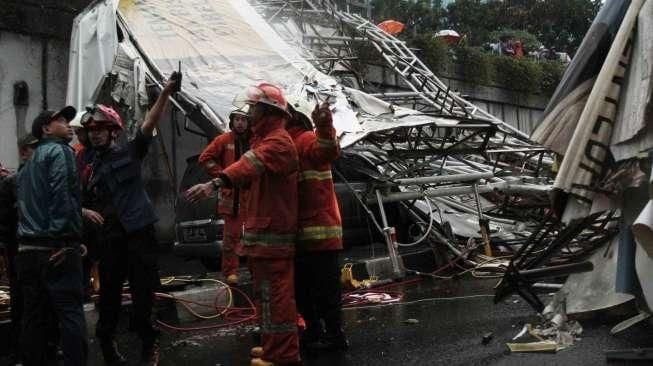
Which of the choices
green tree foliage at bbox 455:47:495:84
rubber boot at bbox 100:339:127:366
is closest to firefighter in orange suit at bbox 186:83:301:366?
rubber boot at bbox 100:339:127:366

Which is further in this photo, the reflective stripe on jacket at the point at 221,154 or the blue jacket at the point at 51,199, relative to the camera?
the reflective stripe on jacket at the point at 221,154

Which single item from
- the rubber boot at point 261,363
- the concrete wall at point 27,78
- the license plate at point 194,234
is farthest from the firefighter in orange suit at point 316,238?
the concrete wall at point 27,78

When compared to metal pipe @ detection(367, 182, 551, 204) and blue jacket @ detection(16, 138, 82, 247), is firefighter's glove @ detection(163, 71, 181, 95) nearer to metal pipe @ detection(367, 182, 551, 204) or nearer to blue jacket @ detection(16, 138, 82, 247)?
blue jacket @ detection(16, 138, 82, 247)

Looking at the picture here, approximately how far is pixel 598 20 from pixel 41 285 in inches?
131

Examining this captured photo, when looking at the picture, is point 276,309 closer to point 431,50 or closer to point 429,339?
point 429,339

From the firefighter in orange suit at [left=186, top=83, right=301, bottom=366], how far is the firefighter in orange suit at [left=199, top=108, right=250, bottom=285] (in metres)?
1.37

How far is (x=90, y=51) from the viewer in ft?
36.4

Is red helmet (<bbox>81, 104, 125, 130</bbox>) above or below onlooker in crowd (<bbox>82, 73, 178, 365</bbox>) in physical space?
above

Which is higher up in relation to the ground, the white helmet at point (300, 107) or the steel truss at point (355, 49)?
the steel truss at point (355, 49)

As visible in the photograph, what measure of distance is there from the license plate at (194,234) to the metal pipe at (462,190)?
2038 mm

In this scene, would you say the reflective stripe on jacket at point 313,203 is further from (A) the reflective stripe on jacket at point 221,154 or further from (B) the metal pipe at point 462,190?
(B) the metal pipe at point 462,190

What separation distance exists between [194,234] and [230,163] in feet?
9.15

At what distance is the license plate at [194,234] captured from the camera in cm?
962

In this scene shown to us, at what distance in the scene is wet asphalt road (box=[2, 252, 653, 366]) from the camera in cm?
504
